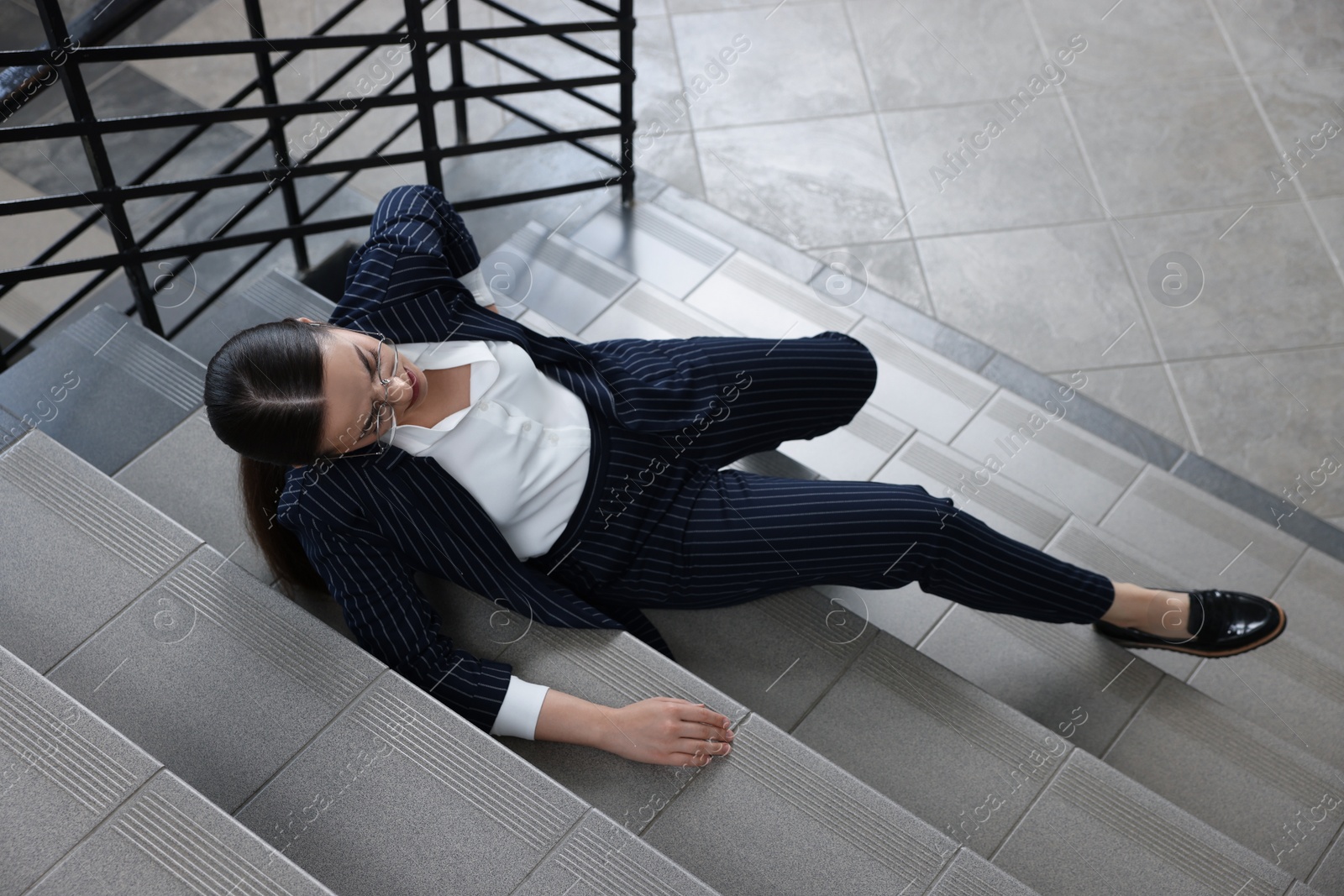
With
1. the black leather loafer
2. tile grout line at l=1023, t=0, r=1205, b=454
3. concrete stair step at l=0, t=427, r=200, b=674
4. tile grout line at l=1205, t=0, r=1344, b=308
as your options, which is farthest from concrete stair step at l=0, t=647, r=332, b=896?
tile grout line at l=1205, t=0, r=1344, b=308

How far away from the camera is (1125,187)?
3611mm

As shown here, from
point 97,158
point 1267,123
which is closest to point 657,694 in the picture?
point 97,158

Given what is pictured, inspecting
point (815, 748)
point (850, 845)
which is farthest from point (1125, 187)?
point (850, 845)

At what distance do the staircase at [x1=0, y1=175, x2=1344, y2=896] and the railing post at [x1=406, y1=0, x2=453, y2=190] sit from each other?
Answer: 0.50 m

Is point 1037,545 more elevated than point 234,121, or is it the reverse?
point 234,121

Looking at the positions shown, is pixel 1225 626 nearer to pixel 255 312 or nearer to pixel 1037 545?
pixel 1037 545

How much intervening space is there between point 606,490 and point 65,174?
2.52 meters

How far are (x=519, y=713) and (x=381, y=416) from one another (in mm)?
545

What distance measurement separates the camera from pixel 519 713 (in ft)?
6.24

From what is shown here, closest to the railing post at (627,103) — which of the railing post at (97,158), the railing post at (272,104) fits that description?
the railing post at (272,104)

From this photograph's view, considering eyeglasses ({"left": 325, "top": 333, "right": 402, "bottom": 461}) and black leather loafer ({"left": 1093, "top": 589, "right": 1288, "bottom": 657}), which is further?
black leather loafer ({"left": 1093, "top": 589, "right": 1288, "bottom": 657})

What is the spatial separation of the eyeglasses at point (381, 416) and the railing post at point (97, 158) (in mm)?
858

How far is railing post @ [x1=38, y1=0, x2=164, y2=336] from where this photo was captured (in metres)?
2.13

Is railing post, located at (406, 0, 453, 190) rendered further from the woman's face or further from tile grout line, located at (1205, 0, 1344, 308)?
tile grout line, located at (1205, 0, 1344, 308)
